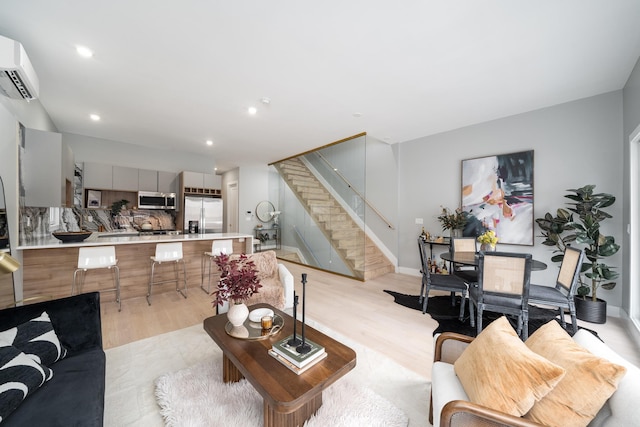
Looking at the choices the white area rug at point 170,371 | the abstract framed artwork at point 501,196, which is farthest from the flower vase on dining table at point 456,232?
the white area rug at point 170,371

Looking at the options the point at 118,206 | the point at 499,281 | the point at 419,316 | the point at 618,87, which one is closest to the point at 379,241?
the point at 419,316

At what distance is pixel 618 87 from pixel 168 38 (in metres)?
5.13

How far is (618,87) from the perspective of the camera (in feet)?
10.4

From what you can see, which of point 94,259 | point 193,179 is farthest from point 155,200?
point 94,259

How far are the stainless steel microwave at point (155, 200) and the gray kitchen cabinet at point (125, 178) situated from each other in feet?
0.71

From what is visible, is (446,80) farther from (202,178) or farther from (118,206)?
(118,206)

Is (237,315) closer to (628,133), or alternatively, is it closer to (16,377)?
(16,377)

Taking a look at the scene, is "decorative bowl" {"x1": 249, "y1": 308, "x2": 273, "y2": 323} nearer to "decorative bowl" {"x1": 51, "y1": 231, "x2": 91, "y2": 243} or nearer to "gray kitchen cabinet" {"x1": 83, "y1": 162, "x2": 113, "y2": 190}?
"decorative bowl" {"x1": 51, "y1": 231, "x2": 91, "y2": 243}

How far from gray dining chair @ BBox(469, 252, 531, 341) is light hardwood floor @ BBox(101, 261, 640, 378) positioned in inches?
28.1

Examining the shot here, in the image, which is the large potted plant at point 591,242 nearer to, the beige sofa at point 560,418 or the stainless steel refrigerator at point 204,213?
the beige sofa at point 560,418

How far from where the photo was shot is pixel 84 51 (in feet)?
8.01

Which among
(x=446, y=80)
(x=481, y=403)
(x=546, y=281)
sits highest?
(x=446, y=80)

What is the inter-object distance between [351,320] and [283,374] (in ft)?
6.10

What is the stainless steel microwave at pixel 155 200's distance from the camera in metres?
5.50
